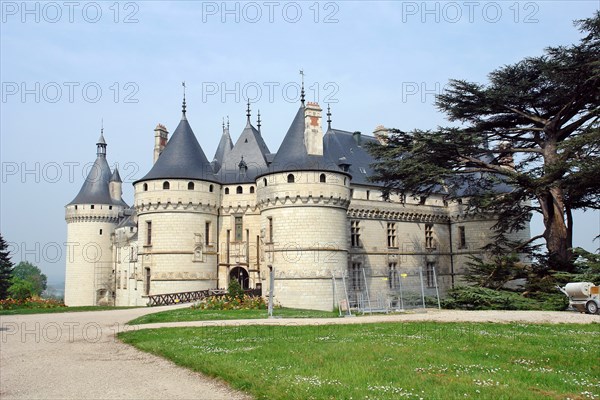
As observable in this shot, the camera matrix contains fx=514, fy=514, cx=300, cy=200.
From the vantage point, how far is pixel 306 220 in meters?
25.5

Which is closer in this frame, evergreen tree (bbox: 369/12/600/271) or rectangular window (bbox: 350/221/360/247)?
evergreen tree (bbox: 369/12/600/271)

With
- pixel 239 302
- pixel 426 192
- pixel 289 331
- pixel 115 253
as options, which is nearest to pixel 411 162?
pixel 426 192

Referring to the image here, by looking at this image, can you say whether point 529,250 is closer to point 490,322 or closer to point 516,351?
point 490,322

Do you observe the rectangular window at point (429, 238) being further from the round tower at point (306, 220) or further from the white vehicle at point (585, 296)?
the white vehicle at point (585, 296)

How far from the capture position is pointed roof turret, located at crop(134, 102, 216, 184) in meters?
30.2

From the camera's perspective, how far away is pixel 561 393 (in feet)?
21.2

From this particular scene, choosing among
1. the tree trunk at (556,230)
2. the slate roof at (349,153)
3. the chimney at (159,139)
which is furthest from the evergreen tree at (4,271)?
the tree trunk at (556,230)

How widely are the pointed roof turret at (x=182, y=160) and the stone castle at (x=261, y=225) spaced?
0.07 metres

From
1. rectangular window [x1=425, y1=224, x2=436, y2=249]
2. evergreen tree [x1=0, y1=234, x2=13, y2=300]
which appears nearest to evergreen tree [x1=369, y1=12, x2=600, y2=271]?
rectangular window [x1=425, y1=224, x2=436, y2=249]

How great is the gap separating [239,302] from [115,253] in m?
22.8

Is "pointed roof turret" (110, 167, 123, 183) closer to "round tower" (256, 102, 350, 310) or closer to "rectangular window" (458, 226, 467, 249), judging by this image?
"round tower" (256, 102, 350, 310)

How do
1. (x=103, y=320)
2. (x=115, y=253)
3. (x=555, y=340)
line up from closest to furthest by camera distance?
1. (x=555, y=340)
2. (x=103, y=320)
3. (x=115, y=253)

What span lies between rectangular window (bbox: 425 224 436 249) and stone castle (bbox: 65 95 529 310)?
8 centimetres

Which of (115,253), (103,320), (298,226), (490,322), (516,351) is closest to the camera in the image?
(516,351)
